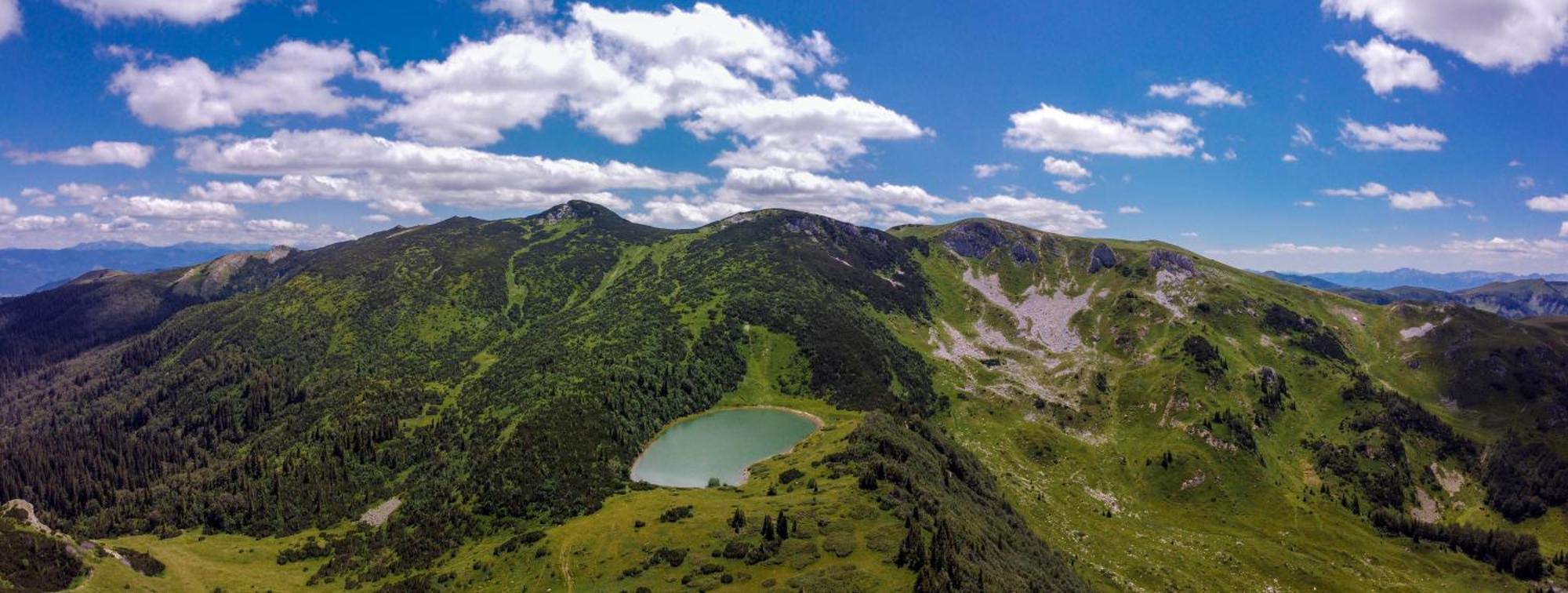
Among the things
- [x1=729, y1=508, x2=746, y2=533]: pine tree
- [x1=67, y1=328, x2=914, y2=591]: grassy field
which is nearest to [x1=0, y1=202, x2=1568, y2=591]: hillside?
[x1=67, y1=328, x2=914, y2=591]: grassy field

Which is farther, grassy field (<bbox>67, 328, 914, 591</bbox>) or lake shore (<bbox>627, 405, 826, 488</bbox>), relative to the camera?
lake shore (<bbox>627, 405, 826, 488</bbox>)

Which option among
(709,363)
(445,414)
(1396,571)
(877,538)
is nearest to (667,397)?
(709,363)

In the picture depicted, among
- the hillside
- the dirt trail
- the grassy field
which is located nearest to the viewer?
the grassy field

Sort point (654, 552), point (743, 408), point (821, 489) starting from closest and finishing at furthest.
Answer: point (654, 552) → point (821, 489) → point (743, 408)

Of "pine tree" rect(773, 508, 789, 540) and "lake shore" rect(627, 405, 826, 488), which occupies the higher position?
"pine tree" rect(773, 508, 789, 540)

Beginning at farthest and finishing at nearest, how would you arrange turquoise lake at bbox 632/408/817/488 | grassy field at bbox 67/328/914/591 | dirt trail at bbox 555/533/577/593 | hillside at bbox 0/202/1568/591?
turquoise lake at bbox 632/408/817/488, hillside at bbox 0/202/1568/591, dirt trail at bbox 555/533/577/593, grassy field at bbox 67/328/914/591

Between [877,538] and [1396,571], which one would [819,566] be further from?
[1396,571]

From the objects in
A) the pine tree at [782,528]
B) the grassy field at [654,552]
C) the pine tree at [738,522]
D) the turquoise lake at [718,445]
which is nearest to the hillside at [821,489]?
the grassy field at [654,552]

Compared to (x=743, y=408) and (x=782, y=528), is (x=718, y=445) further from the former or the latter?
(x=782, y=528)

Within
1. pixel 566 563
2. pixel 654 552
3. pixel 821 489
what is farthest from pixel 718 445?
pixel 654 552

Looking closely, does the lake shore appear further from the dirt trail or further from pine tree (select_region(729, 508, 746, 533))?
the dirt trail
